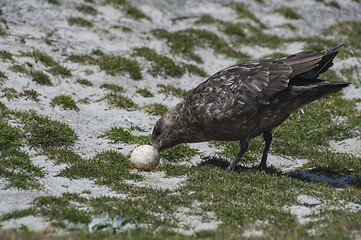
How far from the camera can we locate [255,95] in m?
6.56

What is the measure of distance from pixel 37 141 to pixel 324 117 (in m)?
6.65

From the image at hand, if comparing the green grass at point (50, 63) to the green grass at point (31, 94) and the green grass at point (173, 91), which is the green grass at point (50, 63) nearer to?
the green grass at point (31, 94)

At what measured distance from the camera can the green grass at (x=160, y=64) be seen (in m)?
11.3

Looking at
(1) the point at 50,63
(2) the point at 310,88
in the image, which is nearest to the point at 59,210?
(2) the point at 310,88

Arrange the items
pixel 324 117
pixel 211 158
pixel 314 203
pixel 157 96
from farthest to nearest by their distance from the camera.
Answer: pixel 157 96, pixel 324 117, pixel 211 158, pixel 314 203

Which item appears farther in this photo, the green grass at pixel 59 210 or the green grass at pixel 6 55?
the green grass at pixel 6 55

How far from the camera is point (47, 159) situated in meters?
7.09

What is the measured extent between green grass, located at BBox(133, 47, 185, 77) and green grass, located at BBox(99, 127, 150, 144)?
10.1 ft

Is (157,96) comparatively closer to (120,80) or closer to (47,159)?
(120,80)

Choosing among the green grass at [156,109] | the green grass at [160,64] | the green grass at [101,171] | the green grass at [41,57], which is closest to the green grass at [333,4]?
the green grass at [160,64]

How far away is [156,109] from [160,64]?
7.29 feet

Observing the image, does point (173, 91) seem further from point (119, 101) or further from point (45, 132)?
point (45, 132)

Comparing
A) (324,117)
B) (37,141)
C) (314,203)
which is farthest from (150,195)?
(324,117)

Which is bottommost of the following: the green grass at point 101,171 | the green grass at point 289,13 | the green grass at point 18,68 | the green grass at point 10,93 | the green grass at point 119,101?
the green grass at point 101,171
